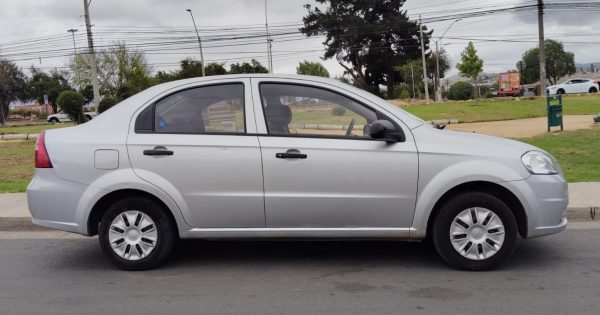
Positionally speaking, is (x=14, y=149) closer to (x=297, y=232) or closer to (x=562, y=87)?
(x=297, y=232)

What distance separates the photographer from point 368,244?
5.98 m

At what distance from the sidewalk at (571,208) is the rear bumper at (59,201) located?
89.3 inches

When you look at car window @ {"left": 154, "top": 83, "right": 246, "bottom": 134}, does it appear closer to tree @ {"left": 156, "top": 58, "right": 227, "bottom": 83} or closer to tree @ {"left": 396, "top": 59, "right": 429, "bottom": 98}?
tree @ {"left": 156, "top": 58, "right": 227, "bottom": 83}

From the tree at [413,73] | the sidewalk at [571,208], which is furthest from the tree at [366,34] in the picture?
the sidewalk at [571,208]

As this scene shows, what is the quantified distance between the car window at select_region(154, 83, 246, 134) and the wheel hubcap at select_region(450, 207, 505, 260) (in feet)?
6.72

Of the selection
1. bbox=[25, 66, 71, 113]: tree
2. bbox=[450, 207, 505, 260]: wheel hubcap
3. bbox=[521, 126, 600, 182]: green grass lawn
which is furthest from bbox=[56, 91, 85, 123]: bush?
bbox=[25, 66, 71, 113]: tree

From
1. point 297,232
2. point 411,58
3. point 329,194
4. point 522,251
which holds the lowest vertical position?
point 522,251

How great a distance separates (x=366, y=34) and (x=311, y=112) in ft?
203

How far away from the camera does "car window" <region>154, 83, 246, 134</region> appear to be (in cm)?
511

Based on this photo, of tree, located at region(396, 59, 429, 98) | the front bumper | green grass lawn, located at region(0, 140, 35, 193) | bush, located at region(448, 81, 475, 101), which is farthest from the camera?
tree, located at region(396, 59, 429, 98)

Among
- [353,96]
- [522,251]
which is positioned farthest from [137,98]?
[522,251]

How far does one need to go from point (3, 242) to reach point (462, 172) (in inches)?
202

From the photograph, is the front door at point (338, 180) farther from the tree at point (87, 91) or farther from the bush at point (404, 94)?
the tree at point (87, 91)

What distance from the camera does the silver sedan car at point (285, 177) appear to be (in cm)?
486
